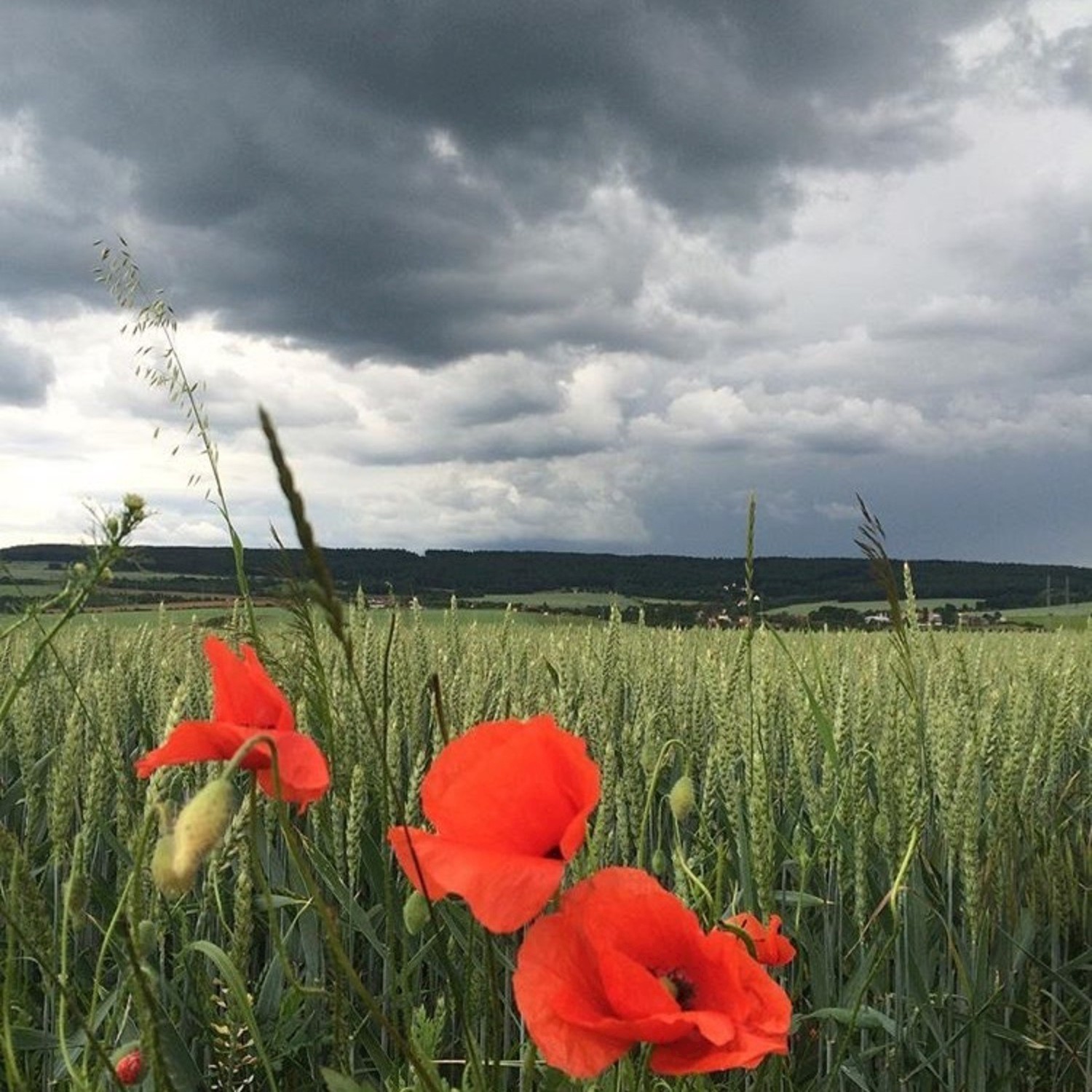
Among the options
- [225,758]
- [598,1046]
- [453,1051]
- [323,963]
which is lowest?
[453,1051]

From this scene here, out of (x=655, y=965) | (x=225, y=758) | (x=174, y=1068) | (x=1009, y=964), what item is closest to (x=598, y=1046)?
(x=655, y=965)

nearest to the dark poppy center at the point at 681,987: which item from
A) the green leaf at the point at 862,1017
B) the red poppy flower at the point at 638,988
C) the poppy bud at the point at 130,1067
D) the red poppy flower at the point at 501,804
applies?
the red poppy flower at the point at 638,988

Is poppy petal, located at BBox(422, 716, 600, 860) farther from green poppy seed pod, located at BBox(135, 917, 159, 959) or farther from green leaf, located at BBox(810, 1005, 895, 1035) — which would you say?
green leaf, located at BBox(810, 1005, 895, 1035)

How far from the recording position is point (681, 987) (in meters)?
0.82

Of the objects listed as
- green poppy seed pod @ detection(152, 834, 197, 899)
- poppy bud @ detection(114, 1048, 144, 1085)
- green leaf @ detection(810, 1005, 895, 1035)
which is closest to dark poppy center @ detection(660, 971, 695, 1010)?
green poppy seed pod @ detection(152, 834, 197, 899)

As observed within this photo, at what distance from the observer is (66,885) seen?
3.18 feet

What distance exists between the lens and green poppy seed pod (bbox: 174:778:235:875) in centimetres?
70

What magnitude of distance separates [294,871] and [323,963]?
0.17 m

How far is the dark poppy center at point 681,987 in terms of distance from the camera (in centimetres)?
81

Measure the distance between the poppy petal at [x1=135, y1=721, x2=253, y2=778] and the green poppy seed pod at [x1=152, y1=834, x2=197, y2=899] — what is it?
0.14 metres

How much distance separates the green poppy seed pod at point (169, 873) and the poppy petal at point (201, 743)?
0.45 feet

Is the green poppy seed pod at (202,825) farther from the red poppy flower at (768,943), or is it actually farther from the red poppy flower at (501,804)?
the red poppy flower at (768,943)

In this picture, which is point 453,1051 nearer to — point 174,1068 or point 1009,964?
point 174,1068

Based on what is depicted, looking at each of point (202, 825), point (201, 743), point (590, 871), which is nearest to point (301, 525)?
point (202, 825)
